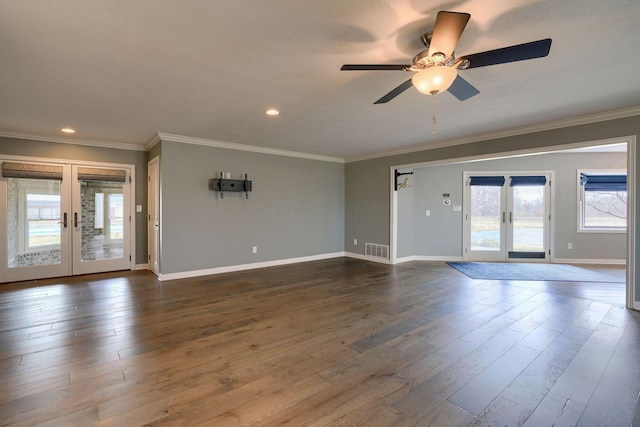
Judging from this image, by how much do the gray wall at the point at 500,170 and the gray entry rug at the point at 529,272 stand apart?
64 centimetres

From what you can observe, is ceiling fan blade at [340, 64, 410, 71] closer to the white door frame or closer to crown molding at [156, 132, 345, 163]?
crown molding at [156, 132, 345, 163]

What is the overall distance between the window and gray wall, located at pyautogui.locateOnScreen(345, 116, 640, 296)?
133 inches

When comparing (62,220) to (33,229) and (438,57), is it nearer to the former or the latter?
(33,229)

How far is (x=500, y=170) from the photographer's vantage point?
677 centimetres

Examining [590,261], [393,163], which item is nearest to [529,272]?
[590,261]

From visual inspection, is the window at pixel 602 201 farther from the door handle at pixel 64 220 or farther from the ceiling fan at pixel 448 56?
the door handle at pixel 64 220

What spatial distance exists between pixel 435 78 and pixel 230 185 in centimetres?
426

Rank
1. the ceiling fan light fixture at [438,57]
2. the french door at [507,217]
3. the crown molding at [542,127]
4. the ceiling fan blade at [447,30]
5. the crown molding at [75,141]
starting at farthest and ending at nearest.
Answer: the french door at [507,217] < the crown molding at [75,141] < the crown molding at [542,127] < the ceiling fan light fixture at [438,57] < the ceiling fan blade at [447,30]

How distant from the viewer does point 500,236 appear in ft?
22.4

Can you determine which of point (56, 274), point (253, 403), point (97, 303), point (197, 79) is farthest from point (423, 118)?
point (56, 274)

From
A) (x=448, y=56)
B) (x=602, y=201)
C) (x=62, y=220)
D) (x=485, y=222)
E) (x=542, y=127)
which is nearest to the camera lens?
(x=448, y=56)

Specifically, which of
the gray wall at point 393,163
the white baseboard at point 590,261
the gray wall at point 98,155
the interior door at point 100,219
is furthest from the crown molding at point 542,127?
the interior door at point 100,219

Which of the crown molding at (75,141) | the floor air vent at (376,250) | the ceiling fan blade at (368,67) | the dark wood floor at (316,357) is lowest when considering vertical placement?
the dark wood floor at (316,357)

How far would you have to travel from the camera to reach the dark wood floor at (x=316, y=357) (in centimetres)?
181
